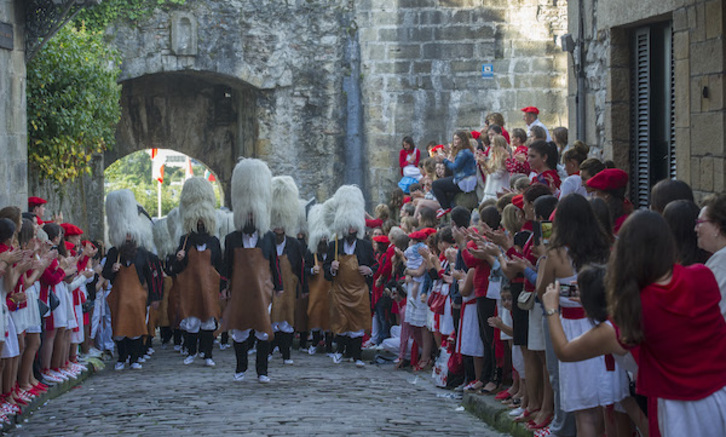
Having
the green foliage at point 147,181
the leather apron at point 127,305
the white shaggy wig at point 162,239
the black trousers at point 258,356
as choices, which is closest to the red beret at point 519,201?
the black trousers at point 258,356

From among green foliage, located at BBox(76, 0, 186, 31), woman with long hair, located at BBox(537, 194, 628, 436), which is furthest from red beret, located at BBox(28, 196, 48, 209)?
woman with long hair, located at BBox(537, 194, 628, 436)

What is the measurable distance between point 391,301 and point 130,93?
961 centimetres

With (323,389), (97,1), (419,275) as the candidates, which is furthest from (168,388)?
(97,1)

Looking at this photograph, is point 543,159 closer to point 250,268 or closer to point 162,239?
point 250,268

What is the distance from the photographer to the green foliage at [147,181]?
4806cm

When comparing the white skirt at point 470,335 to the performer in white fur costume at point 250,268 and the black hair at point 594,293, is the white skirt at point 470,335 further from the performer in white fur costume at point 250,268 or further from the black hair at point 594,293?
the black hair at point 594,293

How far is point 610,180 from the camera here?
6820mm

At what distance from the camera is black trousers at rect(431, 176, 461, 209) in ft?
43.5

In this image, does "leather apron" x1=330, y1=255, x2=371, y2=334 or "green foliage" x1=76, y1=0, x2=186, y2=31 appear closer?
"leather apron" x1=330, y1=255, x2=371, y2=334

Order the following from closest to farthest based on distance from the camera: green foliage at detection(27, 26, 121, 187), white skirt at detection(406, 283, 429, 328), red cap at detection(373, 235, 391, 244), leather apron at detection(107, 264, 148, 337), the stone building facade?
the stone building facade, white skirt at detection(406, 283, 429, 328), leather apron at detection(107, 264, 148, 337), red cap at detection(373, 235, 391, 244), green foliage at detection(27, 26, 121, 187)

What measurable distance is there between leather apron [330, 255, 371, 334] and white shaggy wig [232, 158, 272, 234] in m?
1.97

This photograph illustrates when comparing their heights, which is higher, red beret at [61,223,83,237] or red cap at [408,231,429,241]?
red beret at [61,223,83,237]

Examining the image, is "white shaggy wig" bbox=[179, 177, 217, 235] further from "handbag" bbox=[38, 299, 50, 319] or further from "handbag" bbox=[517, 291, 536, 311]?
"handbag" bbox=[517, 291, 536, 311]

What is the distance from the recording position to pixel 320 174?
62.3 ft
